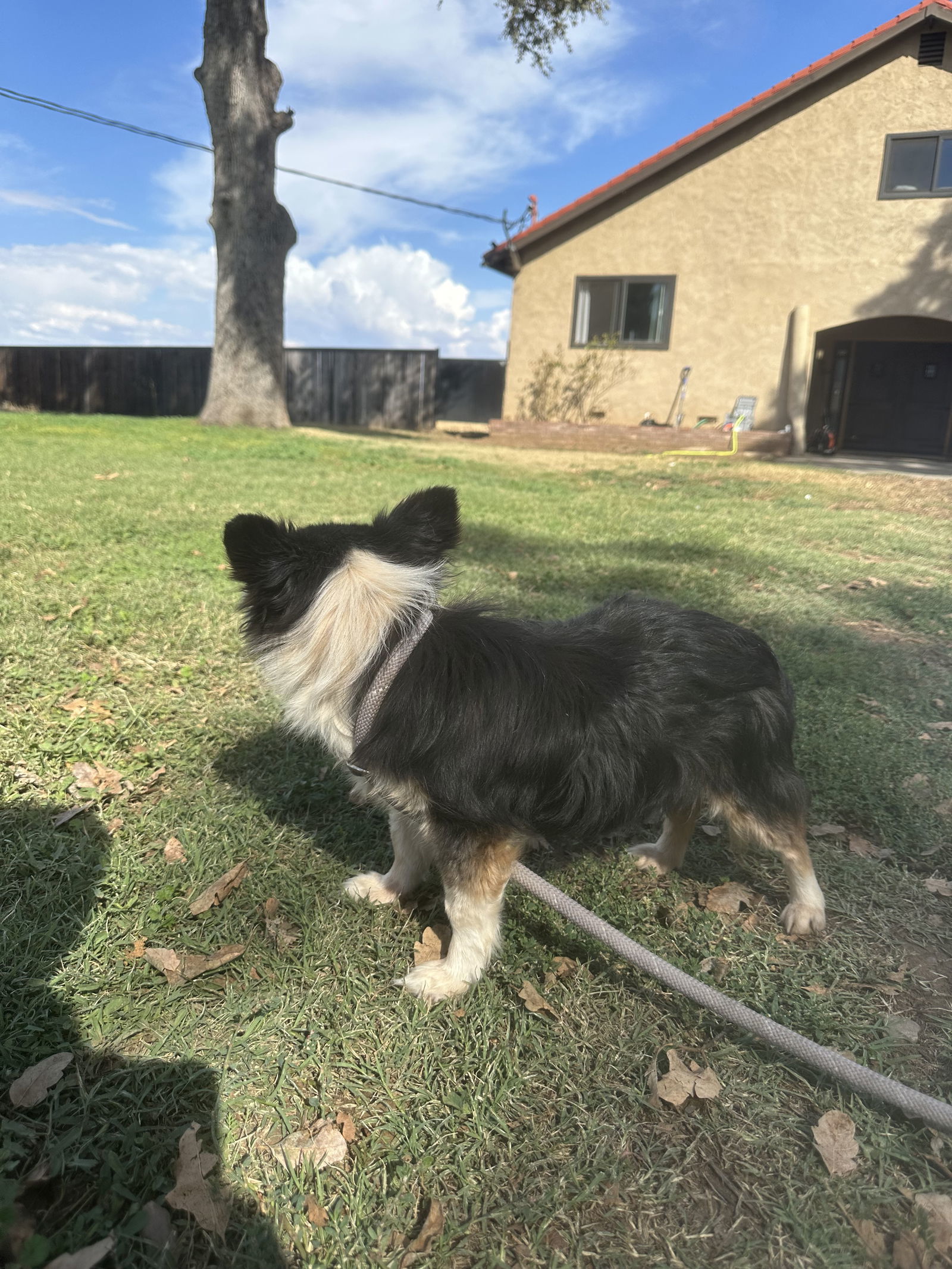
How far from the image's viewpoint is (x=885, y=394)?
2231cm

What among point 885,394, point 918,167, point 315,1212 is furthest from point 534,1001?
point 885,394

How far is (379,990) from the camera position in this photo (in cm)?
231

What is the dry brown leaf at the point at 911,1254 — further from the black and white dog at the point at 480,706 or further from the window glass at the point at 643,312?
the window glass at the point at 643,312

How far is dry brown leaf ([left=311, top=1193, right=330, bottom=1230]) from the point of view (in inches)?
66.5

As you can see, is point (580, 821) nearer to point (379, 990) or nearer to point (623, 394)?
point (379, 990)

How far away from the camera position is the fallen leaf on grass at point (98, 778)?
3.11 m

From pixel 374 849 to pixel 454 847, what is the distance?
94cm

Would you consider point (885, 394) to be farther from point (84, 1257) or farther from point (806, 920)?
point (84, 1257)

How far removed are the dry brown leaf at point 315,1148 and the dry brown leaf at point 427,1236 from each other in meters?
0.25

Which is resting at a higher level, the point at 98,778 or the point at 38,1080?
the point at 98,778

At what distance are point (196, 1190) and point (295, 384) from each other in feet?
87.8

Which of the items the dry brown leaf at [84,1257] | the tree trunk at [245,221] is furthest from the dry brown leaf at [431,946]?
the tree trunk at [245,221]

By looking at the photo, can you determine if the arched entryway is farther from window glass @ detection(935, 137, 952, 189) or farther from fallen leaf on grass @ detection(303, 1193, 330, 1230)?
fallen leaf on grass @ detection(303, 1193, 330, 1230)

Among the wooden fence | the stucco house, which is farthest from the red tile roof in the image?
the wooden fence
